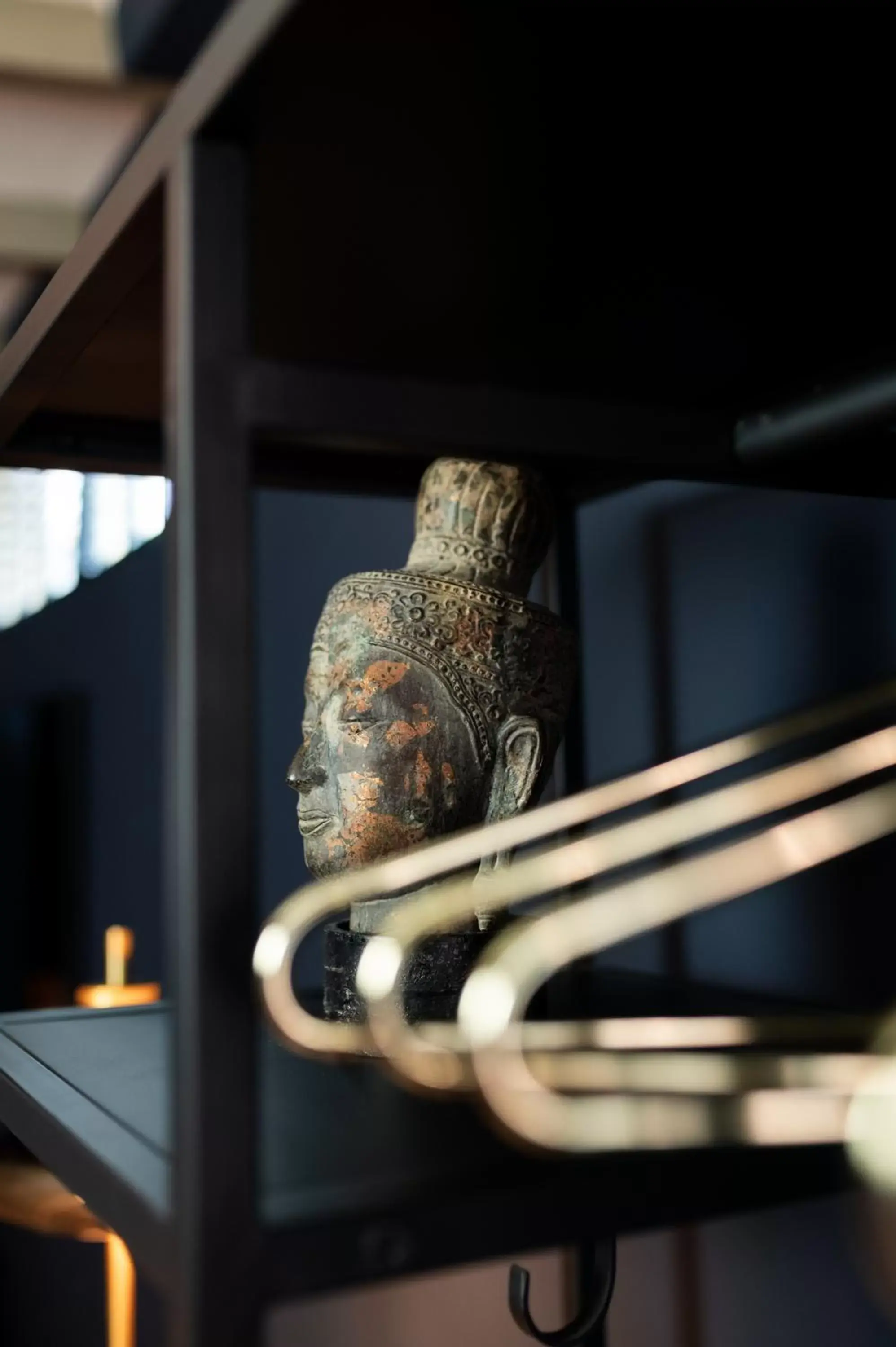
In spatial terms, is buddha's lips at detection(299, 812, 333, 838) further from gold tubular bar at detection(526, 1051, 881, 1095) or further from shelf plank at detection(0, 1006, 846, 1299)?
gold tubular bar at detection(526, 1051, 881, 1095)

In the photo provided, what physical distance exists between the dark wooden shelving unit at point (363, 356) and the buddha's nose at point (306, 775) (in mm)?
249

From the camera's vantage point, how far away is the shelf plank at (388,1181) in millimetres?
576

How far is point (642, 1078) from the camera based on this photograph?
659 mm

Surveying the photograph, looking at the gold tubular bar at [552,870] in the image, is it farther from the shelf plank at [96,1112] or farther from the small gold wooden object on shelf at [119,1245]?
the small gold wooden object on shelf at [119,1245]

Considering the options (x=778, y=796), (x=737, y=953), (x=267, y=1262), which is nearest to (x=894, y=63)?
(x=778, y=796)

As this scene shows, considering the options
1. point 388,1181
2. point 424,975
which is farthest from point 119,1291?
point 388,1181

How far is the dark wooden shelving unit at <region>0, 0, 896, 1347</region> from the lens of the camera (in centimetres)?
57

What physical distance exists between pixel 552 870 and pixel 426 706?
1.30 ft

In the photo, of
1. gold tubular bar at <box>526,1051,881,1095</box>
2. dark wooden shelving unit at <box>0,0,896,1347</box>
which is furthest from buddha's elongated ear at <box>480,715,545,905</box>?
gold tubular bar at <box>526,1051,881,1095</box>

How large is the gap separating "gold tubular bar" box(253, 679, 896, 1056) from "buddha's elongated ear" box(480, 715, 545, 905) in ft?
0.19

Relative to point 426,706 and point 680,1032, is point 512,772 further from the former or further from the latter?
point 680,1032

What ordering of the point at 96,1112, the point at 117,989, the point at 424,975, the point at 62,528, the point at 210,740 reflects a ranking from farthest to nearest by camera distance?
1. the point at 62,528
2. the point at 117,989
3. the point at 424,975
4. the point at 96,1112
5. the point at 210,740

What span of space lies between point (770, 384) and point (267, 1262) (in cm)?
65

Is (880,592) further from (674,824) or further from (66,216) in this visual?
(66,216)
